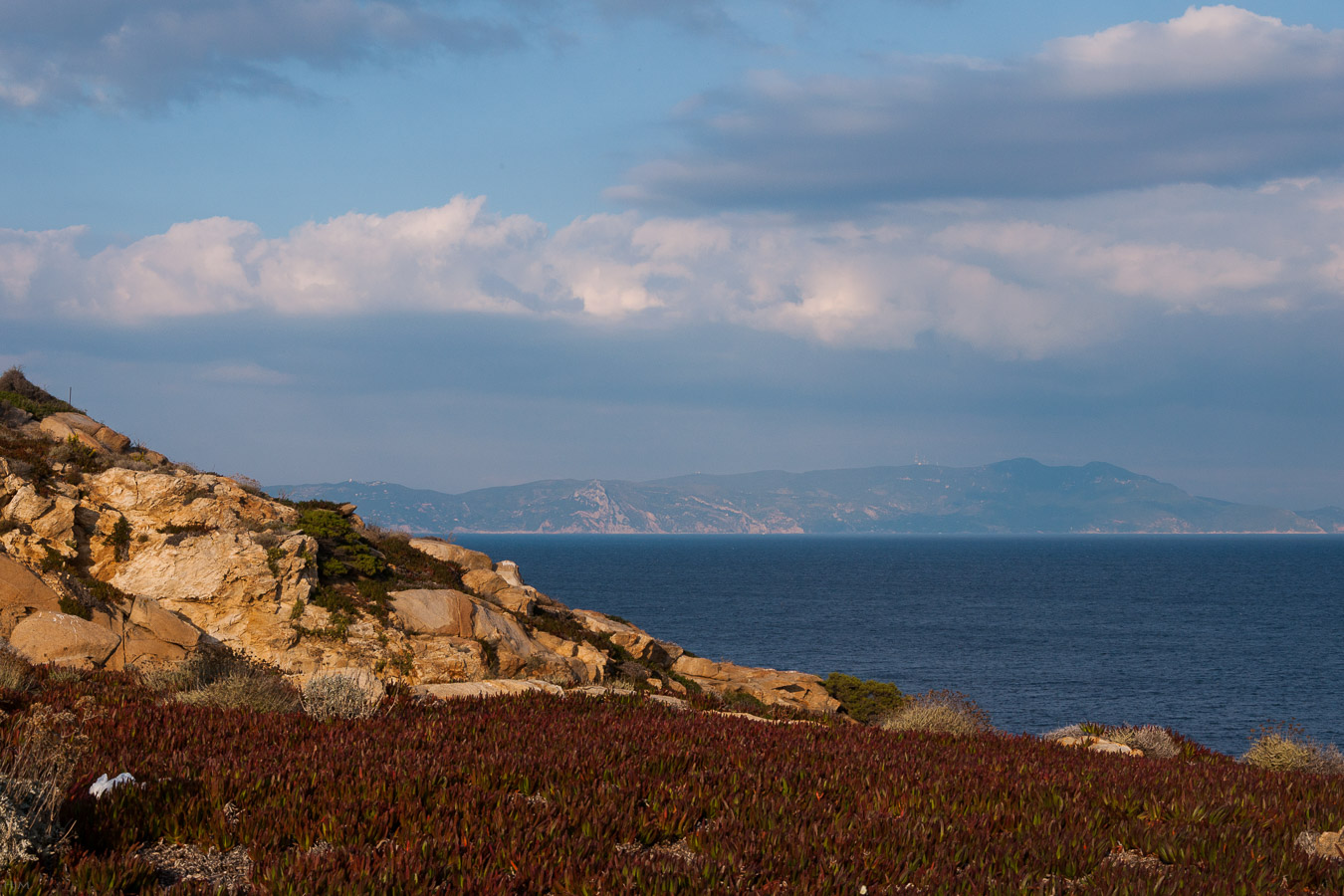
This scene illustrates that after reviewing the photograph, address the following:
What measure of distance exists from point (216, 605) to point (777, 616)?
81.5m

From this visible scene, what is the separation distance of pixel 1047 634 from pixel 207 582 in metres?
80.1

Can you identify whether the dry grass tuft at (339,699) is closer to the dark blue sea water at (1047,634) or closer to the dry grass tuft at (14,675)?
the dry grass tuft at (14,675)

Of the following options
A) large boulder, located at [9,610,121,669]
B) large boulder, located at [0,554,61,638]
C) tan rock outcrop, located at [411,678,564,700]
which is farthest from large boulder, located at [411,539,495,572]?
tan rock outcrop, located at [411,678,564,700]

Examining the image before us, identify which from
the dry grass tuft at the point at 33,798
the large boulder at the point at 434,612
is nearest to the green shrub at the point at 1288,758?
the dry grass tuft at the point at 33,798

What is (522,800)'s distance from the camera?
6691 mm

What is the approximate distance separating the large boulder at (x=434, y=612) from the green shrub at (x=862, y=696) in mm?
23964

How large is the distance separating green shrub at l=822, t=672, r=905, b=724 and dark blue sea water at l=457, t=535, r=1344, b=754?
392 inches

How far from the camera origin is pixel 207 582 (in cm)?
2069

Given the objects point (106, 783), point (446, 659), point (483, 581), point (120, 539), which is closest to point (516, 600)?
point (483, 581)

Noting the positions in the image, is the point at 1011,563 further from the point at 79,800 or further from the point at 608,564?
the point at 79,800

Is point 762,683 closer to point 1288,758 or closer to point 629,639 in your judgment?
point 629,639

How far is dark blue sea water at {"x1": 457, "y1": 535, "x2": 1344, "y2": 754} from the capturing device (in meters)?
56.1

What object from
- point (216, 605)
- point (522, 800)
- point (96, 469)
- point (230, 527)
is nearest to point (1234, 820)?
point (522, 800)

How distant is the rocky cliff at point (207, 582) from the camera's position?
1714cm
